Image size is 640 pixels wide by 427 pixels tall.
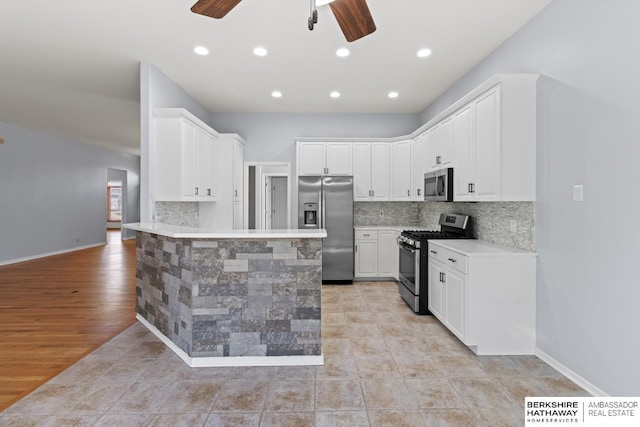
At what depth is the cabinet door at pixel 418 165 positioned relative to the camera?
4.71 metres

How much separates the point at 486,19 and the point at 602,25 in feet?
3.13

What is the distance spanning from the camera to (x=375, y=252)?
216 inches

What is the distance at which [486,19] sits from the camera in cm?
290

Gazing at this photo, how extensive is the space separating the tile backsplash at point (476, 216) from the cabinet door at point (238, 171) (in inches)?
80.7

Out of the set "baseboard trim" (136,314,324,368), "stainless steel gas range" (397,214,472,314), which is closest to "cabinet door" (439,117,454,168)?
"stainless steel gas range" (397,214,472,314)

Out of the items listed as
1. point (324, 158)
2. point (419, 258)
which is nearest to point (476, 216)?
point (419, 258)

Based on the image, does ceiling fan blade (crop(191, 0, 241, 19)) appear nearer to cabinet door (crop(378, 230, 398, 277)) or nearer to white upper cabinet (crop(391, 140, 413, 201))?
white upper cabinet (crop(391, 140, 413, 201))

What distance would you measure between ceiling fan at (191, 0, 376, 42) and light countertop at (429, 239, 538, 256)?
201 centimetres

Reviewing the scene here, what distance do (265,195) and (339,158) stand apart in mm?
1670

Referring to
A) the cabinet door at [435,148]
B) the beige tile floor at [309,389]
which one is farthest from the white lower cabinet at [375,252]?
the beige tile floor at [309,389]

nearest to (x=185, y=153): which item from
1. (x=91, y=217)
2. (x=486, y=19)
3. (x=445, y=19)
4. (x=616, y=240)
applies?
(x=445, y=19)

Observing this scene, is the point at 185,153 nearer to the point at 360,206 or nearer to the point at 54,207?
the point at 360,206

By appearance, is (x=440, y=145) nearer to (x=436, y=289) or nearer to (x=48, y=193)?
(x=436, y=289)

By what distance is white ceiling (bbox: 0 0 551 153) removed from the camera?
2787 mm
